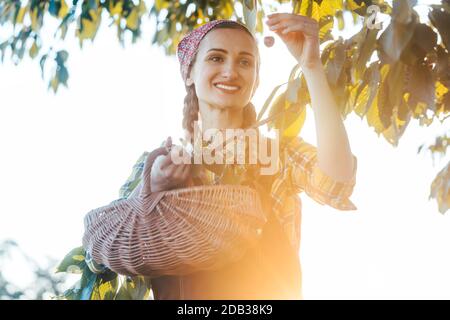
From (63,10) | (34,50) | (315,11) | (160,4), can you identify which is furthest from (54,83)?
(315,11)

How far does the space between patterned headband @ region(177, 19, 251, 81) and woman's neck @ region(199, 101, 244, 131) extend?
0.08m

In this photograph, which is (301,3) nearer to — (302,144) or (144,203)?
(302,144)

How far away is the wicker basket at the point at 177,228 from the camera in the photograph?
0.77 m

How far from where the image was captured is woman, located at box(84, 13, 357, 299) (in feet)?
2.65

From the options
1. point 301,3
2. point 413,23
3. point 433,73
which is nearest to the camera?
point 413,23

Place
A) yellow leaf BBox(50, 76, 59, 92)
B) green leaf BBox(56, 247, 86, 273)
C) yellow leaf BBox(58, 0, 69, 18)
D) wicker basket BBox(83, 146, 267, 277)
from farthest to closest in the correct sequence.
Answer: yellow leaf BBox(58, 0, 69, 18)
yellow leaf BBox(50, 76, 59, 92)
green leaf BBox(56, 247, 86, 273)
wicker basket BBox(83, 146, 267, 277)

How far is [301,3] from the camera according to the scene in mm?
968

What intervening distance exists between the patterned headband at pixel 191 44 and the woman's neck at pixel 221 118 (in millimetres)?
77

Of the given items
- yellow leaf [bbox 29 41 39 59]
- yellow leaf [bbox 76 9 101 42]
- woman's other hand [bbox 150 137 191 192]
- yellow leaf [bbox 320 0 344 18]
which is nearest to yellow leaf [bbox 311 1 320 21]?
yellow leaf [bbox 320 0 344 18]

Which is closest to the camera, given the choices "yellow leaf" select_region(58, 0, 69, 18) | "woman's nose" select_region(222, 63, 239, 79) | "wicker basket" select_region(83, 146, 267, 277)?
"wicker basket" select_region(83, 146, 267, 277)

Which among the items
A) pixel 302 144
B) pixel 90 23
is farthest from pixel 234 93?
pixel 90 23

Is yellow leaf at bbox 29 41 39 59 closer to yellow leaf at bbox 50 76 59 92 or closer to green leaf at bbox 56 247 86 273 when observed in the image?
yellow leaf at bbox 50 76 59 92

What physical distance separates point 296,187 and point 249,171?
76 millimetres

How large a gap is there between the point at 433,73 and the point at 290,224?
29 cm
